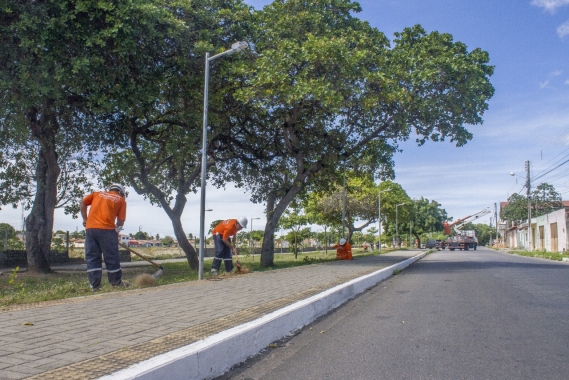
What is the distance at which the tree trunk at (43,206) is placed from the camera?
1408 centimetres

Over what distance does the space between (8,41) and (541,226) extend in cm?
5038

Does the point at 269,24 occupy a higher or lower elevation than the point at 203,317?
higher

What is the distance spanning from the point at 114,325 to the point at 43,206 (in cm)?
1116

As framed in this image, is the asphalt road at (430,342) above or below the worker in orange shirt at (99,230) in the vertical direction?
below

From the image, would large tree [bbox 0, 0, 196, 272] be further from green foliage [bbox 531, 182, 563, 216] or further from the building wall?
green foliage [bbox 531, 182, 563, 216]

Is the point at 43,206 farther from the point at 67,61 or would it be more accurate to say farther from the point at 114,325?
the point at 114,325

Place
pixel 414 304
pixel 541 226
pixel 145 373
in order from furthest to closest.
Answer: pixel 541 226
pixel 414 304
pixel 145 373

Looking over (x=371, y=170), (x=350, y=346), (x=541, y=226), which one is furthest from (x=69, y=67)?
(x=541, y=226)

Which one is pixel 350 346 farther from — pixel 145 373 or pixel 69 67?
pixel 69 67

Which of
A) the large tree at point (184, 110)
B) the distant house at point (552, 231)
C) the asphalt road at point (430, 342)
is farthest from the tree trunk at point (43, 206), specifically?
the distant house at point (552, 231)

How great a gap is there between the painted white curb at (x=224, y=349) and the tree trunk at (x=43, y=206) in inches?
412

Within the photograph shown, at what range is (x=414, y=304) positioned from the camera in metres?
7.88

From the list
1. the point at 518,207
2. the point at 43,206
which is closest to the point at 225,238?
the point at 43,206

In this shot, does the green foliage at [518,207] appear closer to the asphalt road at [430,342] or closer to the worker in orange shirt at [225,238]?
the worker in orange shirt at [225,238]
